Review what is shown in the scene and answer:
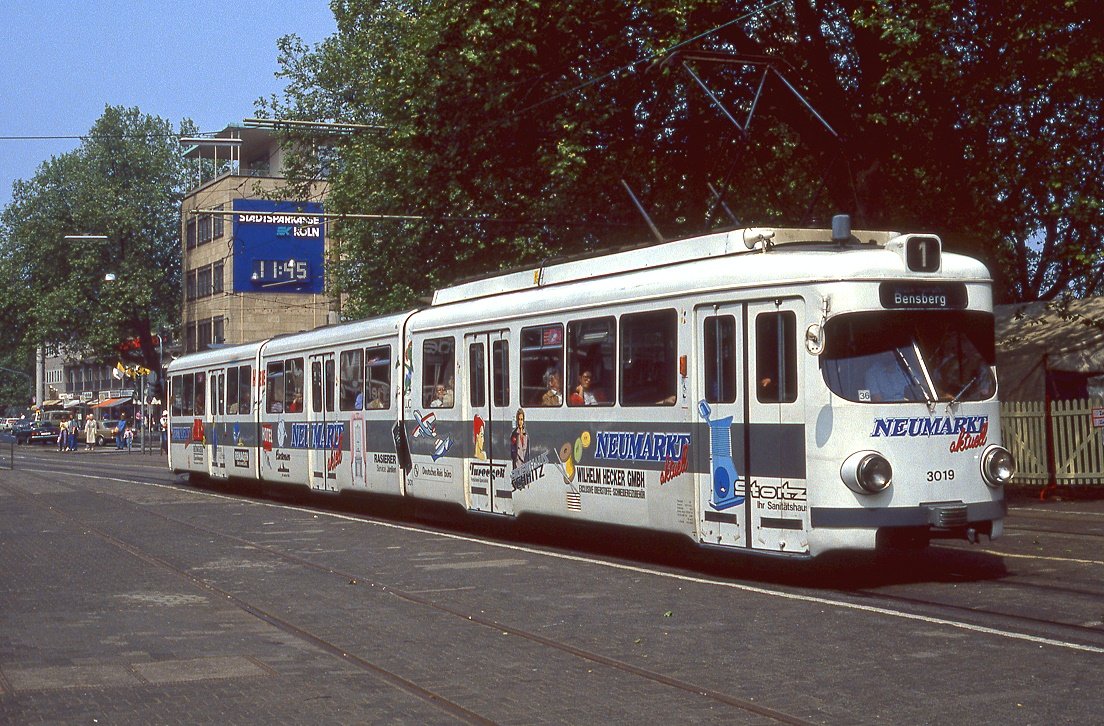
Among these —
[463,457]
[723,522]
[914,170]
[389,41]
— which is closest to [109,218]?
[389,41]

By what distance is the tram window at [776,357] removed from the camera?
41.5 ft

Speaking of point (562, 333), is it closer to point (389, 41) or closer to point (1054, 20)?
point (1054, 20)

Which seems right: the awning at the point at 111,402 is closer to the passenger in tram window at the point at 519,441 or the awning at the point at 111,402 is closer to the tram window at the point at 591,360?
the passenger in tram window at the point at 519,441

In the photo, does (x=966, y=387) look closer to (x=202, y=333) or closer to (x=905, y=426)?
(x=905, y=426)

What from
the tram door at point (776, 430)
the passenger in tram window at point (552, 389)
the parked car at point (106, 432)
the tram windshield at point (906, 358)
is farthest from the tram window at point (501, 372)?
the parked car at point (106, 432)

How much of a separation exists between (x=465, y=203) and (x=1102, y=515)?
15.2 metres

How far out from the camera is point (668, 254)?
14.6m

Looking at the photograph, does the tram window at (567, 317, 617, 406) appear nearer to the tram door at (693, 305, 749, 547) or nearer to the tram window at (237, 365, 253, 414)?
the tram door at (693, 305, 749, 547)

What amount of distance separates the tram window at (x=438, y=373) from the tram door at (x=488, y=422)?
18.4 inches

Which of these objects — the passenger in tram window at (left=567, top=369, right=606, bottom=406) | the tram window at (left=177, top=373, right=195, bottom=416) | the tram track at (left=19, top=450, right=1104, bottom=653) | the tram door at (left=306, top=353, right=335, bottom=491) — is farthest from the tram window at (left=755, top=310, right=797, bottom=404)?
the tram window at (left=177, top=373, right=195, bottom=416)

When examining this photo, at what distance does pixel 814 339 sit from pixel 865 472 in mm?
1164

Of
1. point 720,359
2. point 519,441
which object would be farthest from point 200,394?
point 720,359

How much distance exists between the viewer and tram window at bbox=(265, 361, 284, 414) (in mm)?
25578

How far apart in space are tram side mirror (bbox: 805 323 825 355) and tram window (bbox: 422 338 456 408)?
22.8 ft
